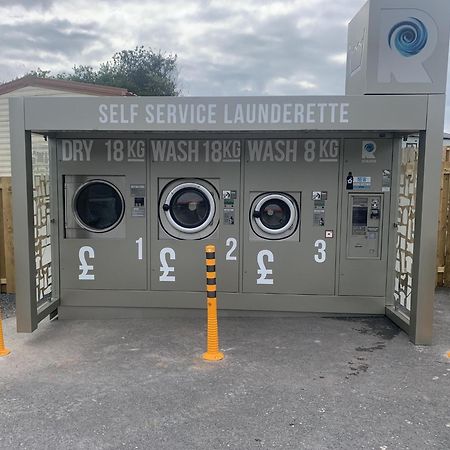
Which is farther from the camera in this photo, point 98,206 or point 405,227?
point 98,206

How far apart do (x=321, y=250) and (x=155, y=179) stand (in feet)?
7.35

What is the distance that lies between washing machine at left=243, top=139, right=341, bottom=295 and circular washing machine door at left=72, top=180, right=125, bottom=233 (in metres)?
1.62

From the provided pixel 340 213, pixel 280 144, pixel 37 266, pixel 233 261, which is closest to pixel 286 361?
pixel 233 261

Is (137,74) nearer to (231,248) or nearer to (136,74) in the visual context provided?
(136,74)

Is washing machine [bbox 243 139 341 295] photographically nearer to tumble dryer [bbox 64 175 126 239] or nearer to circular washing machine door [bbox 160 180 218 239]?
circular washing machine door [bbox 160 180 218 239]

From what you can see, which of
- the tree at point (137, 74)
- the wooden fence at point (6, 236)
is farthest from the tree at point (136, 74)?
the wooden fence at point (6, 236)

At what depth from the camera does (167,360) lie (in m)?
4.43

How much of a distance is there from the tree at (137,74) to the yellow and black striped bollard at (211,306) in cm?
2780

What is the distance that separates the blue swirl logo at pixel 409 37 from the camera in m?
4.79

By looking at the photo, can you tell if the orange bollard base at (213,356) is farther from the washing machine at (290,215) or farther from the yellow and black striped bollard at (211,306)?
the washing machine at (290,215)

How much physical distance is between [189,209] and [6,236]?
312 cm

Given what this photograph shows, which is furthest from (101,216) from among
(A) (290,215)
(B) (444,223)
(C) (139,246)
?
(B) (444,223)

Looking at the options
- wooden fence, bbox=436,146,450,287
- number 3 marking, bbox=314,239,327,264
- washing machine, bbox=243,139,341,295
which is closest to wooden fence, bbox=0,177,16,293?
washing machine, bbox=243,139,341,295

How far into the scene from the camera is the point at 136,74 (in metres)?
32.7
